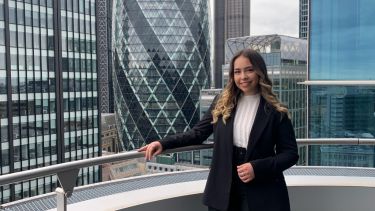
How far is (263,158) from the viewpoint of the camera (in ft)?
4.54

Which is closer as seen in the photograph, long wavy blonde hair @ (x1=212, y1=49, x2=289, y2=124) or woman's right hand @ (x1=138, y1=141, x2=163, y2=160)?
long wavy blonde hair @ (x1=212, y1=49, x2=289, y2=124)

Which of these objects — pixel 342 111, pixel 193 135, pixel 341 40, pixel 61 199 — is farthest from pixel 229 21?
pixel 61 199

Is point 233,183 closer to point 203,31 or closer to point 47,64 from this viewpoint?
point 47,64

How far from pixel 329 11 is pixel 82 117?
64.2 feet

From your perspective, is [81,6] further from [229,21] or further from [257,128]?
[229,21]

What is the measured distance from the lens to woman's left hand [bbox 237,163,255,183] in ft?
4.39

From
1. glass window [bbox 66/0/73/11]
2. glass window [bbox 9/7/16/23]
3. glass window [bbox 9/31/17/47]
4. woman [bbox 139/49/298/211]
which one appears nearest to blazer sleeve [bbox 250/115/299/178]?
woman [bbox 139/49/298/211]

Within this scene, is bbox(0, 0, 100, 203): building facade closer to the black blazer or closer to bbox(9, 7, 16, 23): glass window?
bbox(9, 7, 16, 23): glass window

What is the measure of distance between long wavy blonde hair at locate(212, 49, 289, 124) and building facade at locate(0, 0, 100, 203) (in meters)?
23.6

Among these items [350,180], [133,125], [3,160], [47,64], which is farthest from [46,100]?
[350,180]

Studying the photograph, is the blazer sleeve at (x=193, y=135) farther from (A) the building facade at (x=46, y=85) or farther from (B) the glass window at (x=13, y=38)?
(B) the glass window at (x=13, y=38)

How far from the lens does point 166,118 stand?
5156 cm

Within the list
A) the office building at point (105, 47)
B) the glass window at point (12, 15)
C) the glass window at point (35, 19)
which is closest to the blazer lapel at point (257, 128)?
the glass window at point (12, 15)

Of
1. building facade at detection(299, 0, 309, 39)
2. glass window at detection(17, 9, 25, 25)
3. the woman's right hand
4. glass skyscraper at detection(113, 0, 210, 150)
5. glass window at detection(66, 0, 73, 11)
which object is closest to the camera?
the woman's right hand
